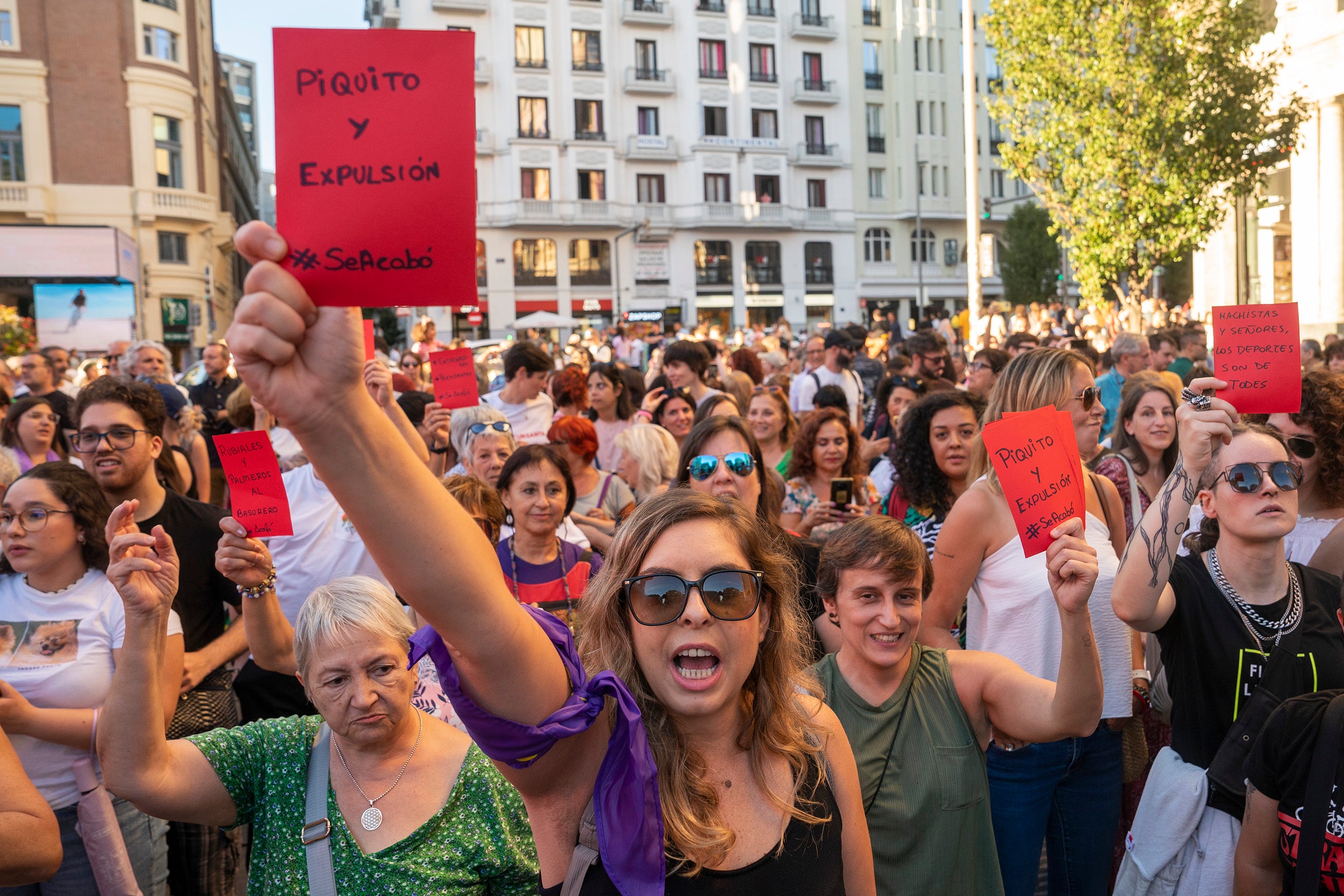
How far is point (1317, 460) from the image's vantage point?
4289 mm

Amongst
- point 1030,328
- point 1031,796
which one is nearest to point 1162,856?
point 1031,796

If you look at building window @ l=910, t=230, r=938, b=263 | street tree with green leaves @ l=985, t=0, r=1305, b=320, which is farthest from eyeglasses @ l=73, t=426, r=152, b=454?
building window @ l=910, t=230, r=938, b=263

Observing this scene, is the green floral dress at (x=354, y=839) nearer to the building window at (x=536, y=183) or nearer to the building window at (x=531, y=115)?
the building window at (x=536, y=183)

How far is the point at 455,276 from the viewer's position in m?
1.35

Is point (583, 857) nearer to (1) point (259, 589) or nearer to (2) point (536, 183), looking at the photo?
(1) point (259, 589)

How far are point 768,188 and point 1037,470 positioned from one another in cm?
5371

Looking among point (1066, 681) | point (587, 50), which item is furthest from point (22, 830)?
point (587, 50)

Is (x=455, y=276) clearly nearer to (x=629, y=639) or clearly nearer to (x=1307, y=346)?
(x=629, y=639)

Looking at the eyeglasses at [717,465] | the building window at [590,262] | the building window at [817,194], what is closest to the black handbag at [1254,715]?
the eyeglasses at [717,465]

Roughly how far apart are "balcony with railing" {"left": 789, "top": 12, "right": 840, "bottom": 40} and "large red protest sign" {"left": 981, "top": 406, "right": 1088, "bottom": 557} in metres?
56.3

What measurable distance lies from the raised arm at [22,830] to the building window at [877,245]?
57.2 metres

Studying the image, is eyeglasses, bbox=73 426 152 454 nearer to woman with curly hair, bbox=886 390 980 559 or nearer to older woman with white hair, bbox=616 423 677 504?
older woman with white hair, bbox=616 423 677 504

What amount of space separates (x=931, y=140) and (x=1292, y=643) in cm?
5955

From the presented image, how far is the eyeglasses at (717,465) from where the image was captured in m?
4.70
